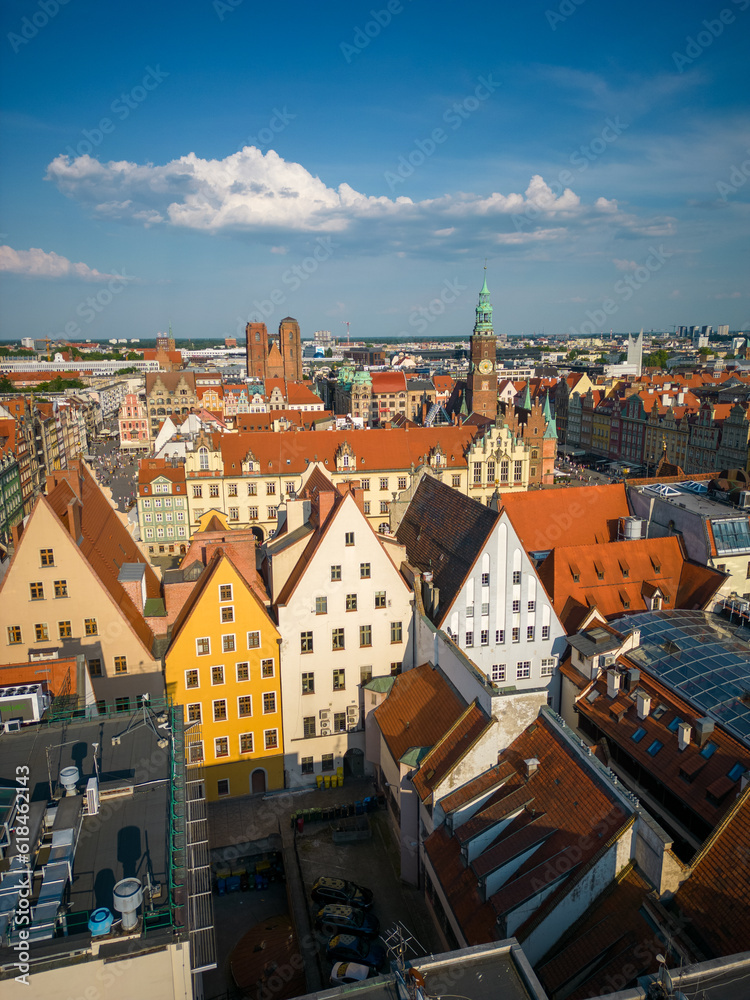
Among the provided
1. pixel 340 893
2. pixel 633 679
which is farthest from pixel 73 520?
pixel 633 679

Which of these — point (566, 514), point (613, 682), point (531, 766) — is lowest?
point (613, 682)

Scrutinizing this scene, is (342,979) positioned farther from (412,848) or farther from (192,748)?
(192,748)

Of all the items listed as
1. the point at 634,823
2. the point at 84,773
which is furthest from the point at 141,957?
the point at 634,823

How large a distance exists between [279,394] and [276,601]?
130 metres

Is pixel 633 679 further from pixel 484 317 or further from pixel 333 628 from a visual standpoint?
pixel 484 317

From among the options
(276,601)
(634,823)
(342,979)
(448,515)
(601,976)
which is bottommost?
(342,979)

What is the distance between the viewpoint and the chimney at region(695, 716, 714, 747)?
2503 centimetres

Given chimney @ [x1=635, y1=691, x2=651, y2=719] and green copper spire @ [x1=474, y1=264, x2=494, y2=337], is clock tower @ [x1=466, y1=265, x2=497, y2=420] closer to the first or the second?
green copper spire @ [x1=474, y1=264, x2=494, y2=337]

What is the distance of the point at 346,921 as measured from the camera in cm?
2412

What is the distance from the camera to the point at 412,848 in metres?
26.4

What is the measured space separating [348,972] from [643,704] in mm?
15429

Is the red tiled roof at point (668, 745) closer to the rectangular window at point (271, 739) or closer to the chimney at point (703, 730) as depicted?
the chimney at point (703, 730)

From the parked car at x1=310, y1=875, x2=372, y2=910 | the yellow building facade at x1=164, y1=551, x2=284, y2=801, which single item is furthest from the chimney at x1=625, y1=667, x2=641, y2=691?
the yellow building facade at x1=164, y1=551, x2=284, y2=801

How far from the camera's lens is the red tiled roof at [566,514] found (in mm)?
44688
